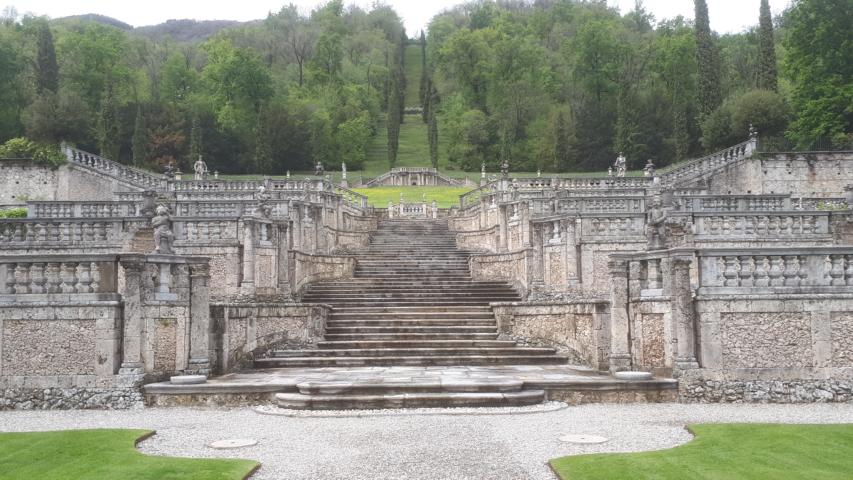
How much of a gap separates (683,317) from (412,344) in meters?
7.55

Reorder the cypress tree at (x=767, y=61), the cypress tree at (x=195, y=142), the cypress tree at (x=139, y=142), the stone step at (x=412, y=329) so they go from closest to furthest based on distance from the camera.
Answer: the stone step at (x=412, y=329) < the cypress tree at (x=767, y=61) < the cypress tree at (x=139, y=142) < the cypress tree at (x=195, y=142)

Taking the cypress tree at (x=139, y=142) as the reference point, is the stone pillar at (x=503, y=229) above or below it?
below

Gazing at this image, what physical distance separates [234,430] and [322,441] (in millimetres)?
1642

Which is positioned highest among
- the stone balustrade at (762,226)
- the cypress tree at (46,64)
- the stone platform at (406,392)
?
the cypress tree at (46,64)

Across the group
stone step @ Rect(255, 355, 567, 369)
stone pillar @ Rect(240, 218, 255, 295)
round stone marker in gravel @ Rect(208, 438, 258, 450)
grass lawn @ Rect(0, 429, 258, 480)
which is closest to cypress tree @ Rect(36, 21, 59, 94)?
stone pillar @ Rect(240, 218, 255, 295)

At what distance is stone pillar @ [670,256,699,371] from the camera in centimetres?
1259

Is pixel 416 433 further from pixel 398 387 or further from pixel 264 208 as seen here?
pixel 264 208

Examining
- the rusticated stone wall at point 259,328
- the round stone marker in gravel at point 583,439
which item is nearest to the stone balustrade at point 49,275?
the rusticated stone wall at point 259,328

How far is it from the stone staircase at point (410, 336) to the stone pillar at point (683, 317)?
107 inches

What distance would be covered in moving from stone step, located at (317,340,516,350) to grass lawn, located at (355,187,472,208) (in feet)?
104

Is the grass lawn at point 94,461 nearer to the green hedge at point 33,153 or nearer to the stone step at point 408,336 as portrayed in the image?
the stone step at point 408,336

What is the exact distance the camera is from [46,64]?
68.0m

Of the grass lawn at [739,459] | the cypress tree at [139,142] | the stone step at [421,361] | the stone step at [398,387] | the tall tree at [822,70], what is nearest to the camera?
the grass lawn at [739,459]

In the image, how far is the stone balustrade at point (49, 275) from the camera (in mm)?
12562
